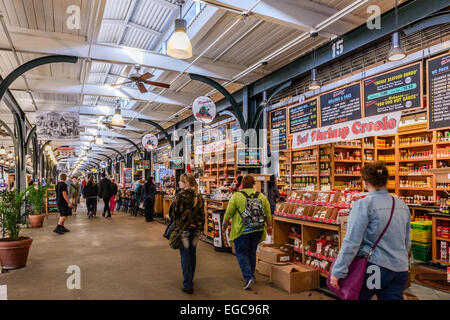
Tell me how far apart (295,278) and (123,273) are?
282 cm

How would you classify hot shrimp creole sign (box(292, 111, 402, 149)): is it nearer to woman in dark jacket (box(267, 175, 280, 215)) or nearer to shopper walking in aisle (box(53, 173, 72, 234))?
woman in dark jacket (box(267, 175, 280, 215))

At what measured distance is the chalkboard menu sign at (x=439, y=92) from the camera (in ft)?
15.0

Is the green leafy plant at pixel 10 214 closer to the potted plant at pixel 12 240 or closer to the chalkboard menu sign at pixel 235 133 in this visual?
the potted plant at pixel 12 240

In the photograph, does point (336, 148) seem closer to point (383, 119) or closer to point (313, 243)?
point (383, 119)

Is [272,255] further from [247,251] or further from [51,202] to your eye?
[51,202]

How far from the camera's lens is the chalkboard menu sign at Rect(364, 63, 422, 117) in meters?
4.82

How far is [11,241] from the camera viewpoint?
5.54 m

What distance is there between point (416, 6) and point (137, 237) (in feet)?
25.7

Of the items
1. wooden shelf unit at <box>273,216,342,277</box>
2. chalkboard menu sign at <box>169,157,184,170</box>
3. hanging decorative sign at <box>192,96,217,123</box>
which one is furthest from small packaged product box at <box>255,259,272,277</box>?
chalkboard menu sign at <box>169,157,184,170</box>

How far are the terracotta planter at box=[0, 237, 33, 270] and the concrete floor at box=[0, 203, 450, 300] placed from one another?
168 mm

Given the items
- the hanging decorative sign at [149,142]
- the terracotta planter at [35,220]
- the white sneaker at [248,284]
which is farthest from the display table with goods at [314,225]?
the hanging decorative sign at [149,142]

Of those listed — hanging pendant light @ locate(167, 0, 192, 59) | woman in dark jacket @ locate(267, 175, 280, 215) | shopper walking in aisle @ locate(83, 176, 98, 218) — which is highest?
hanging pendant light @ locate(167, 0, 192, 59)

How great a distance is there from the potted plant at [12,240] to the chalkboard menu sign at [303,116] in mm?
5752

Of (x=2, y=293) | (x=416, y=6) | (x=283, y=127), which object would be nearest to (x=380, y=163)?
(x=416, y=6)
